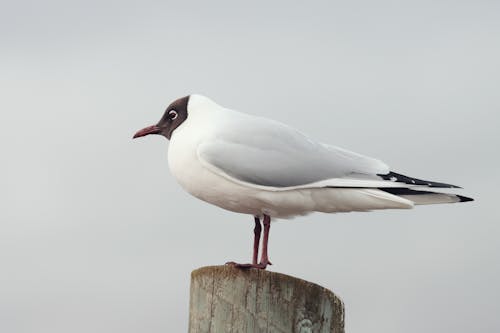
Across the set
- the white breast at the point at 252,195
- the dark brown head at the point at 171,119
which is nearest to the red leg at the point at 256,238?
the white breast at the point at 252,195

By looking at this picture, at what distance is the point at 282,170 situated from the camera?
7785 millimetres

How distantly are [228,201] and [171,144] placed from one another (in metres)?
1.00

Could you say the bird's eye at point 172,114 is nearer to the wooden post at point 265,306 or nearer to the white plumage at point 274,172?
the white plumage at point 274,172

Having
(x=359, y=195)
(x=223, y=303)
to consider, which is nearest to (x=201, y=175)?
(x=359, y=195)

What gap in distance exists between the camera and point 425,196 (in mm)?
7930

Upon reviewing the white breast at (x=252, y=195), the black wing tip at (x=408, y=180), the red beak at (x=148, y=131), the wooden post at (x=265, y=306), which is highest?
the red beak at (x=148, y=131)

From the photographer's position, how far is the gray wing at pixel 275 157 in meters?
7.72

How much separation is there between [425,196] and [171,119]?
277 centimetres

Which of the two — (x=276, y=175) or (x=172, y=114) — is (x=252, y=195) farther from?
(x=172, y=114)

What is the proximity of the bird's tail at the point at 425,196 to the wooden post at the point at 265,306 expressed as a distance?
2.16 m

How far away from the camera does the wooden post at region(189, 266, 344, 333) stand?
5.85 metres

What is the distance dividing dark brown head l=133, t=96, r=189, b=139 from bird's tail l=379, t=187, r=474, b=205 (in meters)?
2.24

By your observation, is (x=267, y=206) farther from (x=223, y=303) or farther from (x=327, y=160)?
→ (x=223, y=303)

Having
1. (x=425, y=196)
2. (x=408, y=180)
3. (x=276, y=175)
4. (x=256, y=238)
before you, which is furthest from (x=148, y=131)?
(x=425, y=196)
